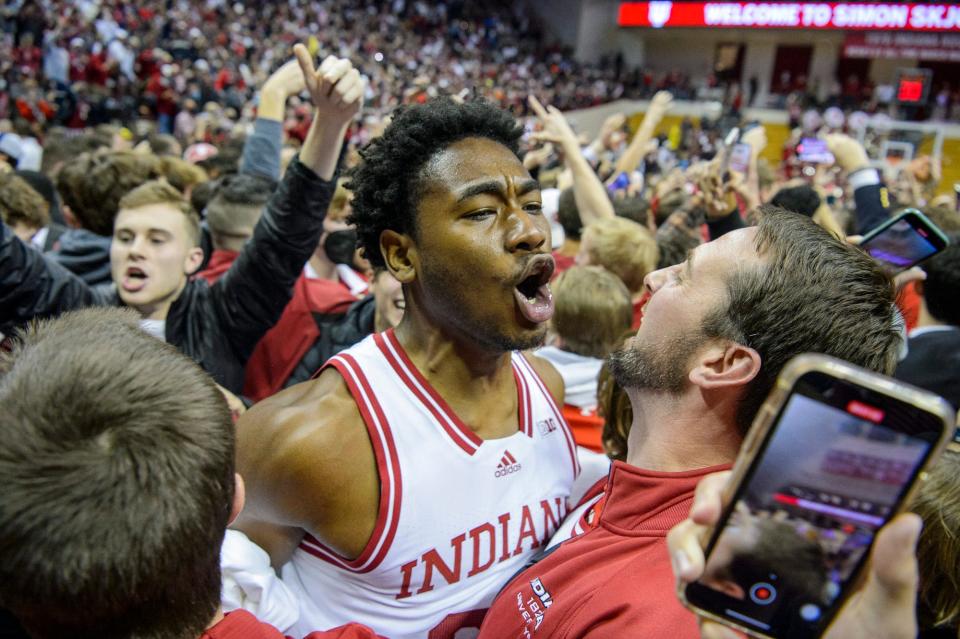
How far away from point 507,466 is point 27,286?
5.15 feet

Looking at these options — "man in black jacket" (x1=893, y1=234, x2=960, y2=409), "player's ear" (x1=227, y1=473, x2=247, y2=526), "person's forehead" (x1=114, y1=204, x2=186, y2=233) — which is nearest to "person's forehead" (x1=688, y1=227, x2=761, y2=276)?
"player's ear" (x1=227, y1=473, x2=247, y2=526)

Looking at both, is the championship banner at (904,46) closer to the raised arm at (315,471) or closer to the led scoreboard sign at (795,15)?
the led scoreboard sign at (795,15)

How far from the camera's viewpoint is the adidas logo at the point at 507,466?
1.86 meters

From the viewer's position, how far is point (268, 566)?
171cm

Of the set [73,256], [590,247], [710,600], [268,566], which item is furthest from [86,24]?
[710,600]

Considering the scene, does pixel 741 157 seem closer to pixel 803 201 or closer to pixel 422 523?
pixel 803 201

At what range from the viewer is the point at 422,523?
172 centimetres

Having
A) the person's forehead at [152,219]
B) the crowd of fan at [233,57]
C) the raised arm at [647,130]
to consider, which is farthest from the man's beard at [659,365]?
the raised arm at [647,130]

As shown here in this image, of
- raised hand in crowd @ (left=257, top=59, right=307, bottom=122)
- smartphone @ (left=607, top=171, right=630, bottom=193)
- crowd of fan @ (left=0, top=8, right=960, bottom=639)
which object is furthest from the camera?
smartphone @ (left=607, top=171, right=630, bottom=193)

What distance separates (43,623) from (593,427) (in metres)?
2.05

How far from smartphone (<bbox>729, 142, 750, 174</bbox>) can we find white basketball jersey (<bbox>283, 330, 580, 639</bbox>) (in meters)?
3.04

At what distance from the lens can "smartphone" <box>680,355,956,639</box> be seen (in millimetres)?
812

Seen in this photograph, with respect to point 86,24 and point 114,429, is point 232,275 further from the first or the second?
point 86,24

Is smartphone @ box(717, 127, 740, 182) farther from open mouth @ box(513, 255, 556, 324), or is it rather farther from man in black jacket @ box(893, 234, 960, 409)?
open mouth @ box(513, 255, 556, 324)
